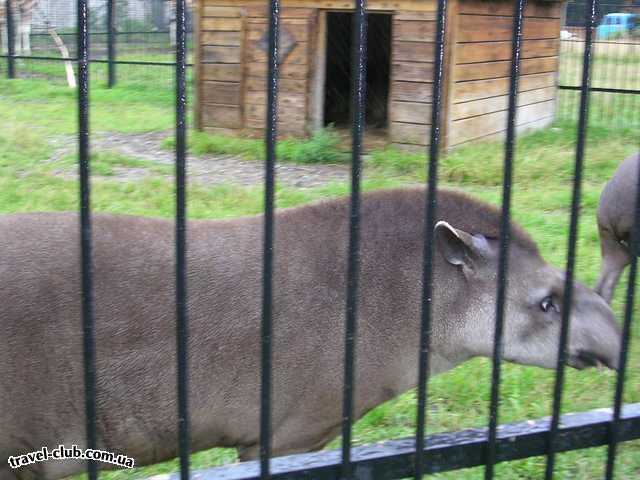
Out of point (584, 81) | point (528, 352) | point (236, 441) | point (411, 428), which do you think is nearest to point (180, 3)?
point (584, 81)

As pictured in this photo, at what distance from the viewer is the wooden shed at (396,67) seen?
31.3ft

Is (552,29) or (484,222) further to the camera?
(552,29)

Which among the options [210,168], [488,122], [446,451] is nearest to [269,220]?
[446,451]

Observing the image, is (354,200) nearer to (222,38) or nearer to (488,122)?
(488,122)

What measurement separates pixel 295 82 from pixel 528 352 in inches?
279

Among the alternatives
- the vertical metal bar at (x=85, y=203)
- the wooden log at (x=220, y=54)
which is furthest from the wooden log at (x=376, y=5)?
the vertical metal bar at (x=85, y=203)

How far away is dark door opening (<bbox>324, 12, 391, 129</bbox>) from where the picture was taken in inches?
470

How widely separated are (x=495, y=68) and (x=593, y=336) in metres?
7.47

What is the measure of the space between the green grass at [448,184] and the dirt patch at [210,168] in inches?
8.1

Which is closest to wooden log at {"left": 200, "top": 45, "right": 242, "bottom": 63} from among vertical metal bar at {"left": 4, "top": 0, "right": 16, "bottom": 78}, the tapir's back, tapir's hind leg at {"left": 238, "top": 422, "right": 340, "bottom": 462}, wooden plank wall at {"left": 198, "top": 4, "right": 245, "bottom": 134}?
wooden plank wall at {"left": 198, "top": 4, "right": 245, "bottom": 134}

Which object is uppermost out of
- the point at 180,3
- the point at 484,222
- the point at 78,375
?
the point at 180,3

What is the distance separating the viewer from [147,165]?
8961 mm

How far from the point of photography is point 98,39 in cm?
1795

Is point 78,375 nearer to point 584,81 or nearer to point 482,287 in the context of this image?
point 482,287
